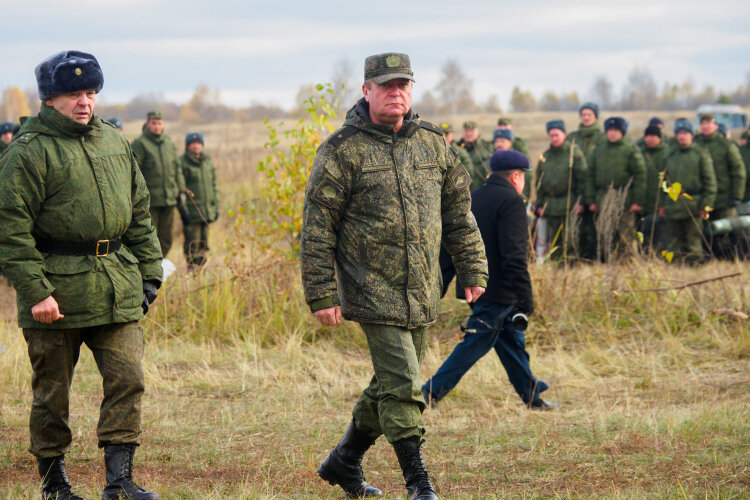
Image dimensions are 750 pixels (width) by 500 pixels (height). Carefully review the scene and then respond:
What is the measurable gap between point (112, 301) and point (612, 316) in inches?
210

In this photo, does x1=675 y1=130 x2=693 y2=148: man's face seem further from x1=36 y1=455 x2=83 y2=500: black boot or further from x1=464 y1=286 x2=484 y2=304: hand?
x1=36 y1=455 x2=83 y2=500: black boot

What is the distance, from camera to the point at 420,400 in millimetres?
3922

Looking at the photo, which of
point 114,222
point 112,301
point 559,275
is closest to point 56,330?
point 112,301

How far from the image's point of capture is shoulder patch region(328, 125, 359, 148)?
3928 mm

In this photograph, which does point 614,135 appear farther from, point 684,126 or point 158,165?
point 158,165

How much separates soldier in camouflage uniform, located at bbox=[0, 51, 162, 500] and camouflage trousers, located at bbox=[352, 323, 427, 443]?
109 centimetres

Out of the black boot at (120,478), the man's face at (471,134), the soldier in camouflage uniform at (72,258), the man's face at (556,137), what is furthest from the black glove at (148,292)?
the man's face at (471,134)

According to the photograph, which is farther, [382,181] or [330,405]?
[330,405]

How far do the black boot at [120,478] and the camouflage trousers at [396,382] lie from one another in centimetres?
111

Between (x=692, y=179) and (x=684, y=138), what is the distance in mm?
540

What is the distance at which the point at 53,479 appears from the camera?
406 cm

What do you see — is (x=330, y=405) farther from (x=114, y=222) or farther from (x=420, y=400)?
(x=114, y=222)

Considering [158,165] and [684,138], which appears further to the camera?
[158,165]

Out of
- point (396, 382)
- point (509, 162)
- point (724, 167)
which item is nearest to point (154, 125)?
point (509, 162)
